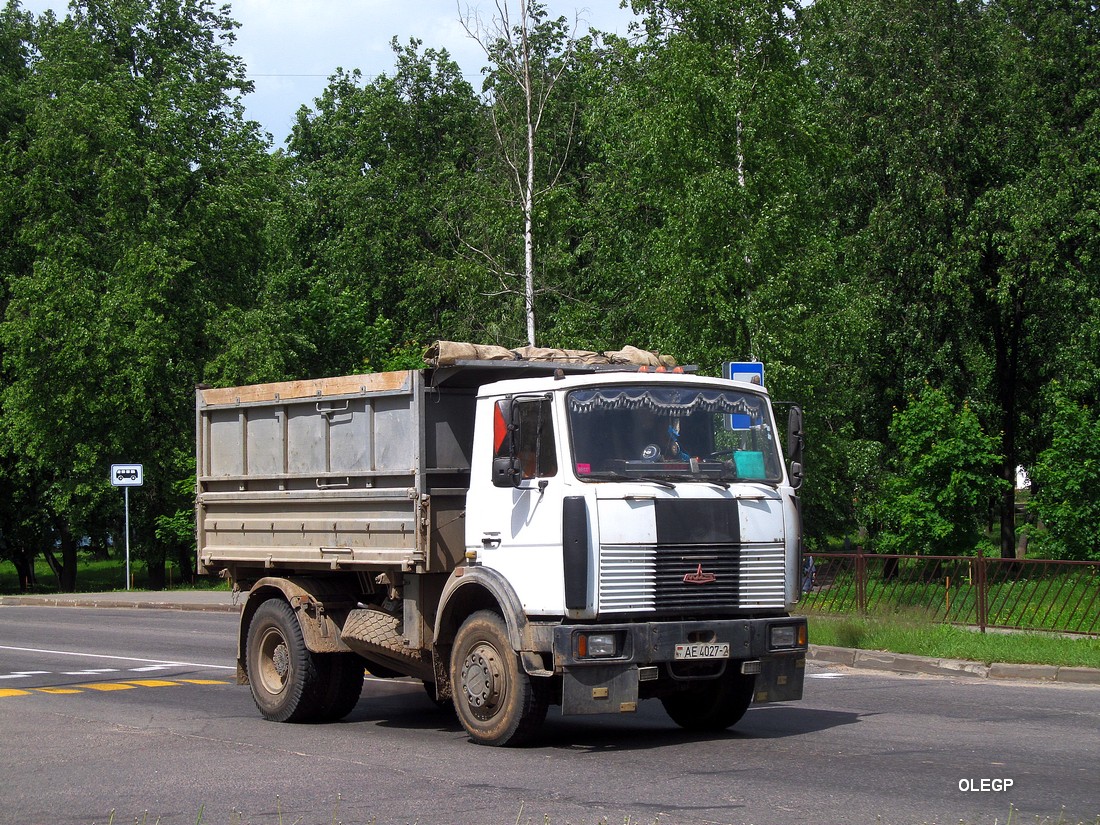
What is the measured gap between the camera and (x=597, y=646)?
891 cm

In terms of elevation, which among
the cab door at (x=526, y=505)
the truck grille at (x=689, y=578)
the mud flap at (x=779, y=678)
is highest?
the cab door at (x=526, y=505)

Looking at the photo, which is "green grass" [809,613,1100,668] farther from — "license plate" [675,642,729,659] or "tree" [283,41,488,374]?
"tree" [283,41,488,374]

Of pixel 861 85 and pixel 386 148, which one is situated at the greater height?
pixel 386 148

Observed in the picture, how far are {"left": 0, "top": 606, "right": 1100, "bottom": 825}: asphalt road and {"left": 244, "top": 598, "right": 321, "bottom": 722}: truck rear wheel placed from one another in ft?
0.74

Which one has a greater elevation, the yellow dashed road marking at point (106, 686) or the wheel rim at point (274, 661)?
the wheel rim at point (274, 661)

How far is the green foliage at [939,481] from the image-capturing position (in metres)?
25.9

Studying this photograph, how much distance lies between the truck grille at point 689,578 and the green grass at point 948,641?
6267 mm

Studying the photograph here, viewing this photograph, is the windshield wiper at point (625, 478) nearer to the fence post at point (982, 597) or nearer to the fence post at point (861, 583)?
the fence post at point (982, 597)

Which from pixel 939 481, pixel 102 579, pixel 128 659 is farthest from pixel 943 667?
pixel 102 579

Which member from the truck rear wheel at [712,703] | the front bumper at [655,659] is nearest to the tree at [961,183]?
the truck rear wheel at [712,703]

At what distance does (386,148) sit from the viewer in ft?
173

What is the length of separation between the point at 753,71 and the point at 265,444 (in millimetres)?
19347

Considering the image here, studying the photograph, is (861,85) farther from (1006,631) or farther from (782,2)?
(1006,631)

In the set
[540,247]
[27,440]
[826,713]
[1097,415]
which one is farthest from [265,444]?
[27,440]
